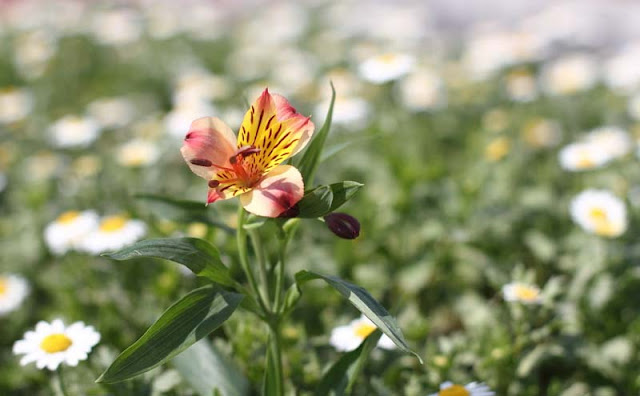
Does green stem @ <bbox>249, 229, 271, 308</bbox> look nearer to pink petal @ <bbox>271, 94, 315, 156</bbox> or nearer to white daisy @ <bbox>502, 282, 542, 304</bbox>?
pink petal @ <bbox>271, 94, 315, 156</bbox>

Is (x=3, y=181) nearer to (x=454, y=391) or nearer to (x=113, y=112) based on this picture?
(x=113, y=112)

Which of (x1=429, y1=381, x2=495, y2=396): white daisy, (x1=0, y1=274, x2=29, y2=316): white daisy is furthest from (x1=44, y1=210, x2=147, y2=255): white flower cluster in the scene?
(x1=429, y1=381, x2=495, y2=396): white daisy

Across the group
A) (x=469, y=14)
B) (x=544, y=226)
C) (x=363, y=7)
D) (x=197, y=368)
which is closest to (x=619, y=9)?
(x=469, y=14)

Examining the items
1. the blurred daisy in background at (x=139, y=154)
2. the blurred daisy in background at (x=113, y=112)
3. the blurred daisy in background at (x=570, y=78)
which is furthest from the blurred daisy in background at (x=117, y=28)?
the blurred daisy in background at (x=570, y=78)

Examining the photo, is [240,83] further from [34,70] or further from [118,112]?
[34,70]

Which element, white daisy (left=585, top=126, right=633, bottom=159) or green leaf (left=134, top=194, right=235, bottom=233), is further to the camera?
white daisy (left=585, top=126, right=633, bottom=159)

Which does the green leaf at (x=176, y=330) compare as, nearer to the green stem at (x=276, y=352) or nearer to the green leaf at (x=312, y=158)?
the green stem at (x=276, y=352)
